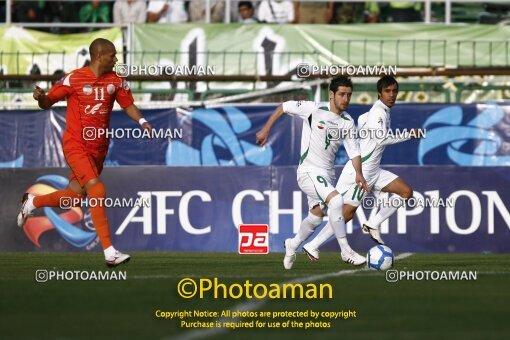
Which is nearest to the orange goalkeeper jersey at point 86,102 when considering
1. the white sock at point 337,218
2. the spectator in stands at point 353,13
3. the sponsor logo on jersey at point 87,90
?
the sponsor logo on jersey at point 87,90

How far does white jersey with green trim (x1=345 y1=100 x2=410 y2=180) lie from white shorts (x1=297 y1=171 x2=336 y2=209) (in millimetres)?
1756

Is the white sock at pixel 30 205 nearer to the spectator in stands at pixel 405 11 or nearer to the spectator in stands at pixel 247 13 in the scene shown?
the spectator in stands at pixel 247 13

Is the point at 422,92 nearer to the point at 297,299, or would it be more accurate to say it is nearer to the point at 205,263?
the point at 205,263

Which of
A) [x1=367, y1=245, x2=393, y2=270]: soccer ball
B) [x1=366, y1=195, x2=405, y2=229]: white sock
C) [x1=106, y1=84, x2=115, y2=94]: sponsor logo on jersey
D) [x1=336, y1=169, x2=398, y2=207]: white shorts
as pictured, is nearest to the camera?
[x1=367, y1=245, x2=393, y2=270]: soccer ball

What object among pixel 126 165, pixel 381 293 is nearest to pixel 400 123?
pixel 126 165

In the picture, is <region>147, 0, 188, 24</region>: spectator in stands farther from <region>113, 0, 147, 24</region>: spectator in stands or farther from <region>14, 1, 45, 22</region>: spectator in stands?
<region>14, 1, 45, 22</region>: spectator in stands

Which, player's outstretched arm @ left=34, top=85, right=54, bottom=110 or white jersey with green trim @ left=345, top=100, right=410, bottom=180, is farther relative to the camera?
white jersey with green trim @ left=345, top=100, right=410, bottom=180

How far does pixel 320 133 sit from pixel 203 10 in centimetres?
919

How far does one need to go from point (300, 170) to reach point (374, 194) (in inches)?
109

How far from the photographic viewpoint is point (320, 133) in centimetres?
1417

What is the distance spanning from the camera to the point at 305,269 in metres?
13.7

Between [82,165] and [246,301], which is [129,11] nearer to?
[82,165]

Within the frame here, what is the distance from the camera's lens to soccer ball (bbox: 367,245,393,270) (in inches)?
535

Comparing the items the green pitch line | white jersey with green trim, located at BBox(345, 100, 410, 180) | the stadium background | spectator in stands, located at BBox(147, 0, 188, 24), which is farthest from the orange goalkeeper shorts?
spectator in stands, located at BBox(147, 0, 188, 24)
